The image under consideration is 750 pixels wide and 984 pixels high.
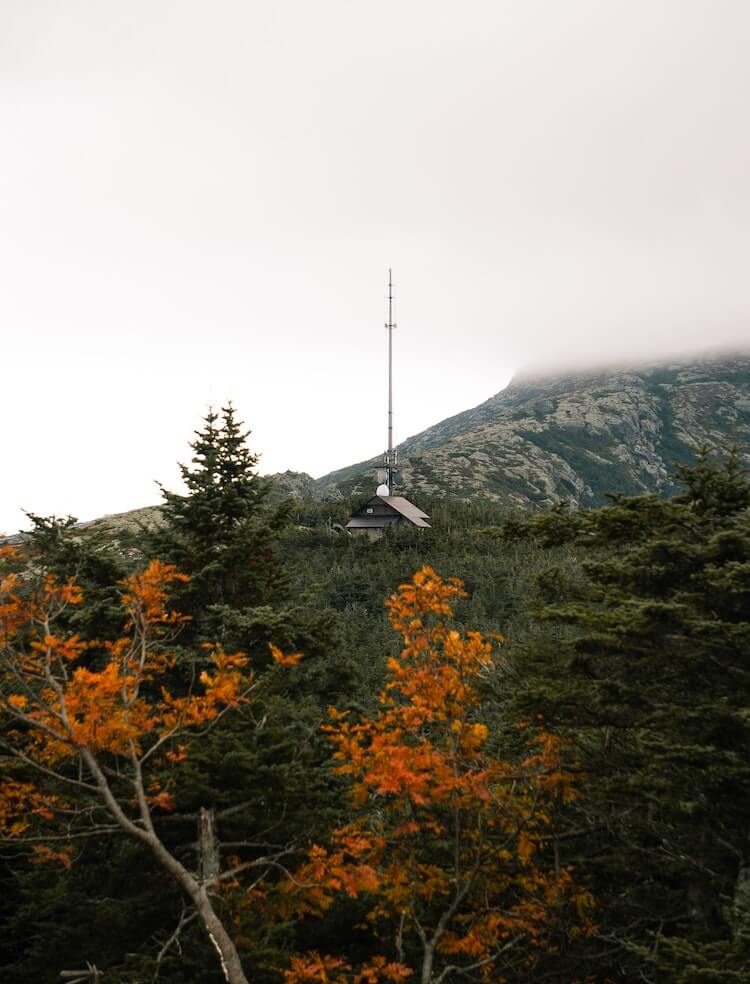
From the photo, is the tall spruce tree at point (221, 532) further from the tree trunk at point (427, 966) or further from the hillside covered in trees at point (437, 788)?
the tree trunk at point (427, 966)

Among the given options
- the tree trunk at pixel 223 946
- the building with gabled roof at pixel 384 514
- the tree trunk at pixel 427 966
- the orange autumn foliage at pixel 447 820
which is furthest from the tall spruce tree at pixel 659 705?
the building with gabled roof at pixel 384 514

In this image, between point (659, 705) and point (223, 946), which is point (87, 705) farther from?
point (659, 705)

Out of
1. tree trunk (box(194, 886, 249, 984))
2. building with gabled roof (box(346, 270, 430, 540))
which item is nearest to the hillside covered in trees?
tree trunk (box(194, 886, 249, 984))

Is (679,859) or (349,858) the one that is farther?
(349,858)

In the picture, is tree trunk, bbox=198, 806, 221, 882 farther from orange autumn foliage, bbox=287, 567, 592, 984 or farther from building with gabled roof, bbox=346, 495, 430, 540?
building with gabled roof, bbox=346, 495, 430, 540

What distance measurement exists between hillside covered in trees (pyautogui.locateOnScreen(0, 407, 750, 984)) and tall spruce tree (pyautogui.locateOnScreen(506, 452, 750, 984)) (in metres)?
0.05

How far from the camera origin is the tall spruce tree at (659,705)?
8.53 metres

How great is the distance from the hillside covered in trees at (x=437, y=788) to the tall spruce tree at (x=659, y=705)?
48 millimetres

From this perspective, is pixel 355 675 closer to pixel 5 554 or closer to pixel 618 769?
pixel 618 769

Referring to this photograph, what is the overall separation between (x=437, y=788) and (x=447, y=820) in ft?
8.79

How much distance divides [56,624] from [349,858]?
27.4 feet

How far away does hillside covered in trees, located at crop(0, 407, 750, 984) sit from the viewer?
8.79 metres

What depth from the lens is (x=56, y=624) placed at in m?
14.8

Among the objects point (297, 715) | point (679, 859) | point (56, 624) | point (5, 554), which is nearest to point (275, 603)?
point (297, 715)
